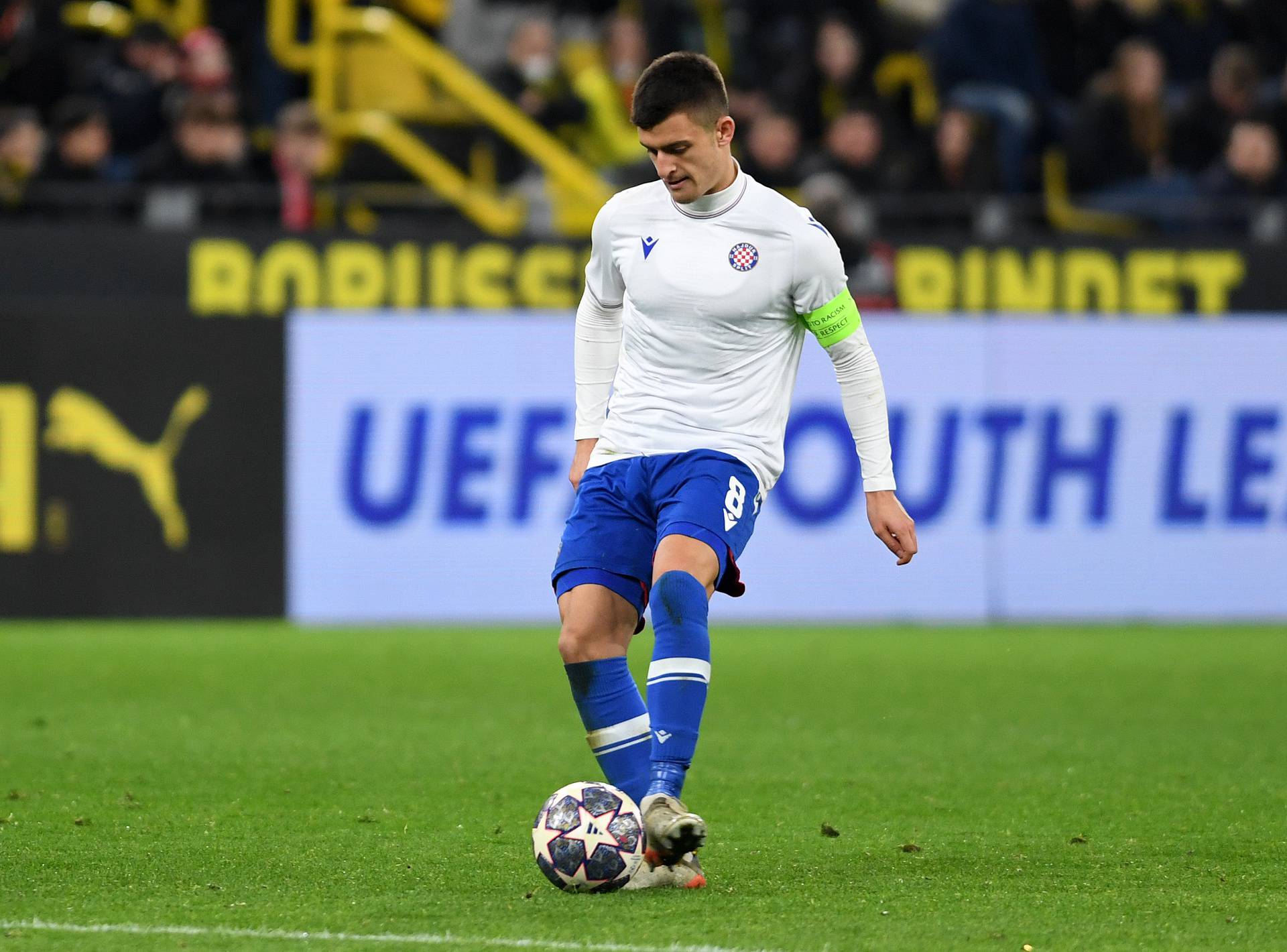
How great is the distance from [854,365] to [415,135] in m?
9.91

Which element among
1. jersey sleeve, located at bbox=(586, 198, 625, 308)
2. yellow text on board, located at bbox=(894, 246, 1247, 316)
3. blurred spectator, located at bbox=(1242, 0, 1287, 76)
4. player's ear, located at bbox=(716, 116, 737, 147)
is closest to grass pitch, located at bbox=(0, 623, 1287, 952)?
jersey sleeve, located at bbox=(586, 198, 625, 308)

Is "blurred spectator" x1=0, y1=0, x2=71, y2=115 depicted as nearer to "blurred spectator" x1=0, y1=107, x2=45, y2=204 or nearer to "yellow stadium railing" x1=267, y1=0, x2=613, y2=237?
"blurred spectator" x1=0, y1=107, x2=45, y2=204

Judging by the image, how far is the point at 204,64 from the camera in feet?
44.9

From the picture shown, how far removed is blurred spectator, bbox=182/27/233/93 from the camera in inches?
538

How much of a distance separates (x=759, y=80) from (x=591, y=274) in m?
10.5

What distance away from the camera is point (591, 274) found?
5.51m

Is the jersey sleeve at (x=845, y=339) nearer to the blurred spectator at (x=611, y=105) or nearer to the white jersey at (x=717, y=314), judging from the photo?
the white jersey at (x=717, y=314)

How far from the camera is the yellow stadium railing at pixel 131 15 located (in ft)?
48.3

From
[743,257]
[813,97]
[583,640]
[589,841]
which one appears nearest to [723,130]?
[743,257]

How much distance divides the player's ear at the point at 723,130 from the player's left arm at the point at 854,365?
299 mm

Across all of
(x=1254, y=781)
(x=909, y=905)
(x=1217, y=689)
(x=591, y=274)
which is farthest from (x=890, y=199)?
(x=909, y=905)

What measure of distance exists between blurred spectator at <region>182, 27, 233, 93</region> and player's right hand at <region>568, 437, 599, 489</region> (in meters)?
8.62

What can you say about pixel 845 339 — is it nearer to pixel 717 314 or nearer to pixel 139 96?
pixel 717 314

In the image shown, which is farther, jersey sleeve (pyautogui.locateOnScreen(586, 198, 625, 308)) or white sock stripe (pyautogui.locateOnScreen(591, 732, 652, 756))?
jersey sleeve (pyautogui.locateOnScreen(586, 198, 625, 308))
